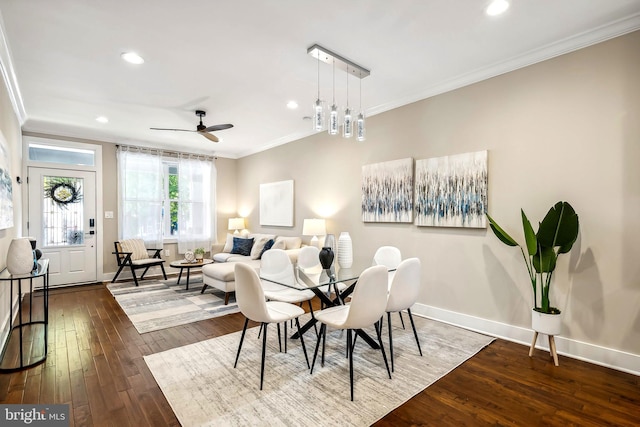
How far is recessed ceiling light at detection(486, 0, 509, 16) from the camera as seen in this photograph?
2251 mm

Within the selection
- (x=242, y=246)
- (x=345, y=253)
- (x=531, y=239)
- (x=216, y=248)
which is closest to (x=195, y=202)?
(x=216, y=248)

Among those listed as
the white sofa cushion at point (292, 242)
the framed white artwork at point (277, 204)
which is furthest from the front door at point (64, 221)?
the white sofa cushion at point (292, 242)

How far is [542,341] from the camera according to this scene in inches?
116

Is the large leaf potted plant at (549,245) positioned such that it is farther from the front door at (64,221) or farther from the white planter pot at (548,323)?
the front door at (64,221)

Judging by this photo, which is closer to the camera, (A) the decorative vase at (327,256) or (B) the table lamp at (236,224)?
(A) the decorative vase at (327,256)

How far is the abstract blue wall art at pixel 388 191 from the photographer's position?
13.0 ft

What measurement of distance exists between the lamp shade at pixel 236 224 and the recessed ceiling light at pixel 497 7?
599 centimetres

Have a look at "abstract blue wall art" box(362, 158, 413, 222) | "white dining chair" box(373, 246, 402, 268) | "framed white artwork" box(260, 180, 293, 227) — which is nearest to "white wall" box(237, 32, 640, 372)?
"abstract blue wall art" box(362, 158, 413, 222)

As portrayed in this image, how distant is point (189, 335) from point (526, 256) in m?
3.51

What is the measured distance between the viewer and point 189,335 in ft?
10.9

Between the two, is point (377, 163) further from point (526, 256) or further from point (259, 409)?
point (259, 409)

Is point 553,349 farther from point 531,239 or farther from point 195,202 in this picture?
point 195,202

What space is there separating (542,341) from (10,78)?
6073mm

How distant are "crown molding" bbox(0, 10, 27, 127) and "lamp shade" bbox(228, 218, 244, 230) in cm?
383
